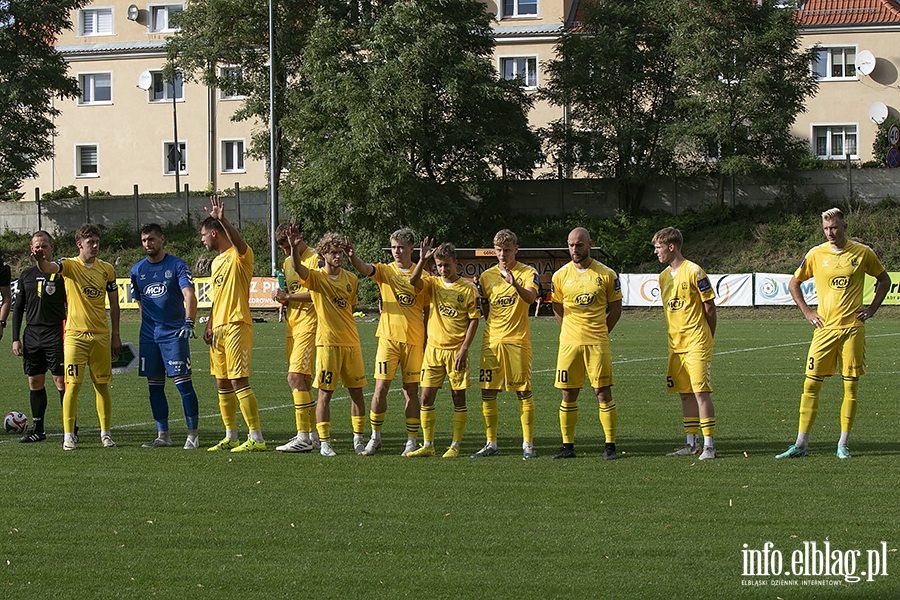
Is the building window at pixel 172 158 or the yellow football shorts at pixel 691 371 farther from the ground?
the building window at pixel 172 158

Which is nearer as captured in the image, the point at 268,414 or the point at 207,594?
the point at 207,594

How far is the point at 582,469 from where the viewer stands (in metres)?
9.46

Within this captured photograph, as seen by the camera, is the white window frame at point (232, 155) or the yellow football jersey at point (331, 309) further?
the white window frame at point (232, 155)

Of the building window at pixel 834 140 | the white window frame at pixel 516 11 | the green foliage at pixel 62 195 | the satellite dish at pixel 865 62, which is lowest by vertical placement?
the green foliage at pixel 62 195

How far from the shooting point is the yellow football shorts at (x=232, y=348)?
10508mm

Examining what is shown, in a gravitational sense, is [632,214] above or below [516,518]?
above

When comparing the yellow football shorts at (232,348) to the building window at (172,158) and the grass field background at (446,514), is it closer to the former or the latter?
the grass field background at (446,514)

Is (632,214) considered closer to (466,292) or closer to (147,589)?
(466,292)

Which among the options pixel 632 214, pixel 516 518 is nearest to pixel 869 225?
pixel 632 214

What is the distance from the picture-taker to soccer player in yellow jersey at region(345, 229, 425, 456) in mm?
10461

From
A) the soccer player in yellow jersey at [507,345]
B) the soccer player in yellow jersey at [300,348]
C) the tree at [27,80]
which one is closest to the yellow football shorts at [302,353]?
the soccer player in yellow jersey at [300,348]

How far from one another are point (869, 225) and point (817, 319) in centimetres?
3428

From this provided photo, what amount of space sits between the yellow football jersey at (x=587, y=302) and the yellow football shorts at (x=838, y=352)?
6.45ft

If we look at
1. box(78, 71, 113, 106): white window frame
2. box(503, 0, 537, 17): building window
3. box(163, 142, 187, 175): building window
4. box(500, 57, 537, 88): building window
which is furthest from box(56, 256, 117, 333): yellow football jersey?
box(78, 71, 113, 106): white window frame
